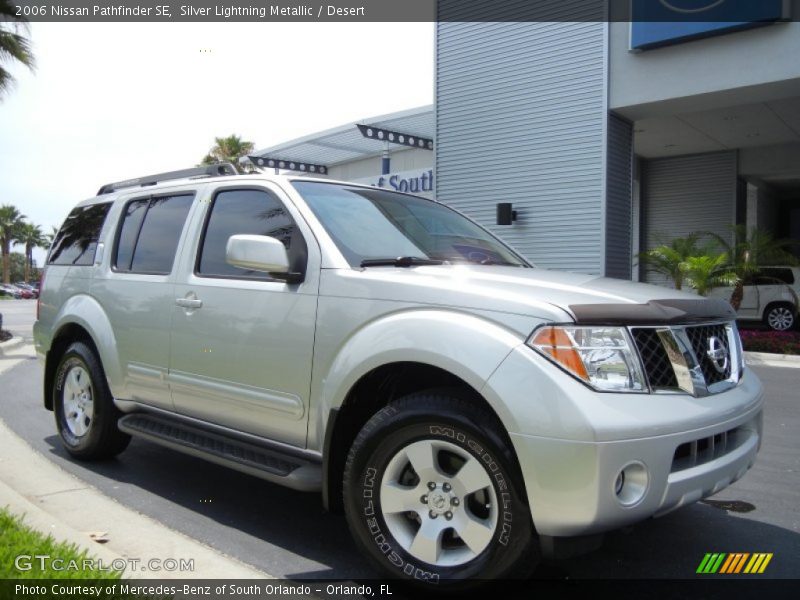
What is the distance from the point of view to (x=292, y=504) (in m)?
4.22

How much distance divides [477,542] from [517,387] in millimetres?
637

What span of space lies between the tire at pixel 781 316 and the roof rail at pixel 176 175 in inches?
607

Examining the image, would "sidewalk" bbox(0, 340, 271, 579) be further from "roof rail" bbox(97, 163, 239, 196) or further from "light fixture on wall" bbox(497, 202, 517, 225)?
"light fixture on wall" bbox(497, 202, 517, 225)

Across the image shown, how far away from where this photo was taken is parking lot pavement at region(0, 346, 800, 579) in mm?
3297

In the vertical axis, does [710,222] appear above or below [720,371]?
above

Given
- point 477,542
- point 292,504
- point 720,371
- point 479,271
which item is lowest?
point 292,504

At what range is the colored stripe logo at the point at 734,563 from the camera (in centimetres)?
322

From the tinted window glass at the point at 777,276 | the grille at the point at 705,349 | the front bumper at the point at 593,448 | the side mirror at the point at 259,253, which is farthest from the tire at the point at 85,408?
the tinted window glass at the point at 777,276

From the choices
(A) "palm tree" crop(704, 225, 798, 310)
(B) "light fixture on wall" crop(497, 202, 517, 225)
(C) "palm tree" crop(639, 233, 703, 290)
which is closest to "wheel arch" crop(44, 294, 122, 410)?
(B) "light fixture on wall" crop(497, 202, 517, 225)

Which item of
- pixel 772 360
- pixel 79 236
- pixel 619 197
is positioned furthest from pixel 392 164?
pixel 79 236

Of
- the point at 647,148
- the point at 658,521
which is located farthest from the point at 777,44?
the point at 658,521

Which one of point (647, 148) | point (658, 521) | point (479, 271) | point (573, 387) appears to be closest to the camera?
point (573, 387)

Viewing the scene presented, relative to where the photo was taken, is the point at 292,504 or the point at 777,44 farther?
the point at 777,44

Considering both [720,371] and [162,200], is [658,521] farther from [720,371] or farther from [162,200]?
[162,200]
